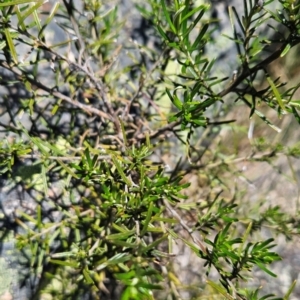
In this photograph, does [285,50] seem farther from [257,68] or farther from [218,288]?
[218,288]

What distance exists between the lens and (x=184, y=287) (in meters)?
1.32

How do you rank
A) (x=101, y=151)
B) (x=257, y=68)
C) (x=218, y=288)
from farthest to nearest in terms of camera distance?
(x=101, y=151) < (x=257, y=68) < (x=218, y=288)

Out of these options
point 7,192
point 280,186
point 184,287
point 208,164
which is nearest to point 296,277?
point 280,186

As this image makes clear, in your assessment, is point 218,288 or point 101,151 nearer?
point 218,288

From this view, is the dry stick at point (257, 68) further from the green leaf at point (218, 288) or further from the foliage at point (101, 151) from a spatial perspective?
the green leaf at point (218, 288)

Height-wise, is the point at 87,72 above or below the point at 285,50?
below

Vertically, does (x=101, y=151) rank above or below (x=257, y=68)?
below

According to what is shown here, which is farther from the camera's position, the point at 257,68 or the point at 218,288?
the point at 257,68

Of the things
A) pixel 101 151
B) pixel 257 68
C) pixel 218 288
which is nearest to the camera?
pixel 218 288

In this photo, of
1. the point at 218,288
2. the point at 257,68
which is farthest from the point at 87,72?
the point at 218,288

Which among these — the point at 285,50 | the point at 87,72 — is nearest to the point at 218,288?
the point at 285,50

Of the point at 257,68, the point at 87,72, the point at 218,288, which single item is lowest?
the point at 218,288

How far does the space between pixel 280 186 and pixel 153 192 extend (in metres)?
1.26

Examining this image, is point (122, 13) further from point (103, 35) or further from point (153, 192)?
point (153, 192)
